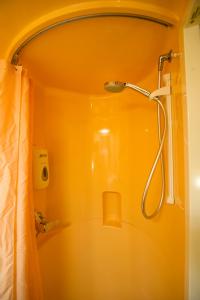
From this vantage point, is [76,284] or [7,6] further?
[76,284]

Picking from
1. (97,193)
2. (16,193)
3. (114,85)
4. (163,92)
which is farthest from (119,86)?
(97,193)

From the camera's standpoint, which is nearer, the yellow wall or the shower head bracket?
the shower head bracket

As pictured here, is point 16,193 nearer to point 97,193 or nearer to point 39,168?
point 39,168

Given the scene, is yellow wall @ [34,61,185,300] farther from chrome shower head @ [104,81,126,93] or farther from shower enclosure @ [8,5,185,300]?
chrome shower head @ [104,81,126,93]

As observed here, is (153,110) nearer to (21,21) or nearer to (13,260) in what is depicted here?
(21,21)

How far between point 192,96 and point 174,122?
0.31 m

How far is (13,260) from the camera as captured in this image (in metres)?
0.75

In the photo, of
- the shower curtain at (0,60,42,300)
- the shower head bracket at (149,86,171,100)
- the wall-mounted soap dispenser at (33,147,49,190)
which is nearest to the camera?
the shower curtain at (0,60,42,300)

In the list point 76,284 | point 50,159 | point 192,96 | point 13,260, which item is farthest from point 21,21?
point 76,284

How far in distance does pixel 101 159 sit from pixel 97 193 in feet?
0.97

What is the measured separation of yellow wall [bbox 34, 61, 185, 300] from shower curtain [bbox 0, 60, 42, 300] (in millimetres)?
367

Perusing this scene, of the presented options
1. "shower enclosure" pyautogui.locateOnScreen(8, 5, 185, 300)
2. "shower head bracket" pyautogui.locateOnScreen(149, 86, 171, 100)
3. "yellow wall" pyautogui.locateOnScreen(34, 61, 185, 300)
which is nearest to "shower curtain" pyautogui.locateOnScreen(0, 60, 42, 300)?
"shower enclosure" pyautogui.locateOnScreen(8, 5, 185, 300)

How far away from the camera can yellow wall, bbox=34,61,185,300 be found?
3.68 feet

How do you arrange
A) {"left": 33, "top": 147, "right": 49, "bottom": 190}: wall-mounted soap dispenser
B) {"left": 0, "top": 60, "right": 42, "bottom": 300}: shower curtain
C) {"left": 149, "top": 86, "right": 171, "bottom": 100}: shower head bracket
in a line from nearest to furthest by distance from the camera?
{"left": 0, "top": 60, "right": 42, "bottom": 300}: shower curtain < {"left": 149, "top": 86, "right": 171, "bottom": 100}: shower head bracket < {"left": 33, "top": 147, "right": 49, "bottom": 190}: wall-mounted soap dispenser
